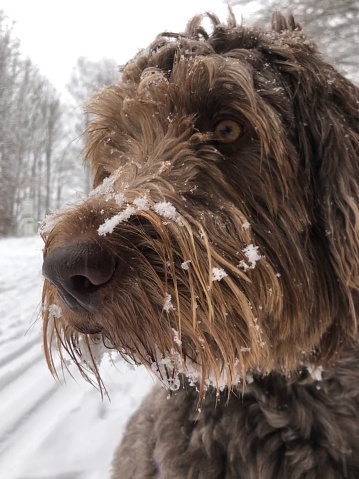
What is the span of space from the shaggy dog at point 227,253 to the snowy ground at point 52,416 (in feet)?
3.05

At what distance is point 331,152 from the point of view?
6.87ft

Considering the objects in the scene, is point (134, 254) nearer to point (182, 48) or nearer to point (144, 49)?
point (182, 48)

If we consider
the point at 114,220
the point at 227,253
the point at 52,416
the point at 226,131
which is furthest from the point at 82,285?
the point at 52,416

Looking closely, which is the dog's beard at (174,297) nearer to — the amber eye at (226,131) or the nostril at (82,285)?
the nostril at (82,285)

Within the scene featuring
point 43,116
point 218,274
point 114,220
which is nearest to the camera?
point 114,220

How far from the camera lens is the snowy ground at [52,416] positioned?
3503 millimetres

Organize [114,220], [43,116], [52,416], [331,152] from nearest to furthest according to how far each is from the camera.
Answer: [114,220] → [331,152] → [52,416] → [43,116]

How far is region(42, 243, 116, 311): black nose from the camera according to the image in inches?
59.7

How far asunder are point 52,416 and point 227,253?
317 centimetres

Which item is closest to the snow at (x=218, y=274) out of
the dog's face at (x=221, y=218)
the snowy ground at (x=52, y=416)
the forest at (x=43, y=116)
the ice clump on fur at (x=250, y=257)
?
the dog's face at (x=221, y=218)

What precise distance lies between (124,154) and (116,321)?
1.06 metres

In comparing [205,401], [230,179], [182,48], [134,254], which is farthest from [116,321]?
[182,48]

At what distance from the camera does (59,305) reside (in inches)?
72.9

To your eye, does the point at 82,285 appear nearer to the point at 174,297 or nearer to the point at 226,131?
the point at 174,297
